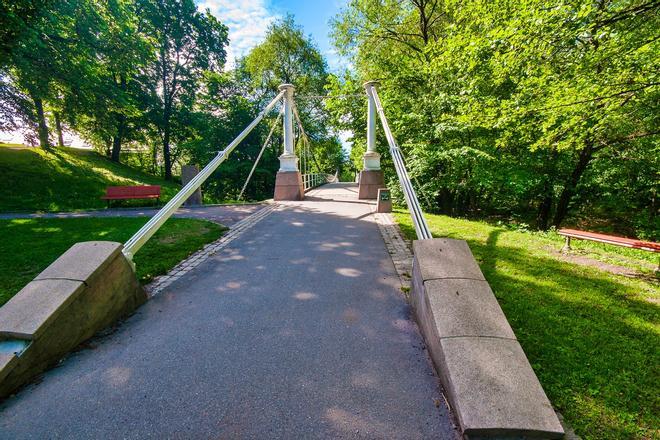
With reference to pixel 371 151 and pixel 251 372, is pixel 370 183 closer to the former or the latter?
pixel 371 151

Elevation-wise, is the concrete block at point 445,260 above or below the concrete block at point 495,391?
above

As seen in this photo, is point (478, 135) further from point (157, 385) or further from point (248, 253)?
point (157, 385)

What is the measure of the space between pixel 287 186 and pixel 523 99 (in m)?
7.84

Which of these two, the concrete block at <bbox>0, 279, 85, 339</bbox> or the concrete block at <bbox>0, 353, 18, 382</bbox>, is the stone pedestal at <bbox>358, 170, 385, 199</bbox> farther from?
the concrete block at <bbox>0, 353, 18, 382</bbox>

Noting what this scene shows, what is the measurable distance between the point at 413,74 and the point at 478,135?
138 inches

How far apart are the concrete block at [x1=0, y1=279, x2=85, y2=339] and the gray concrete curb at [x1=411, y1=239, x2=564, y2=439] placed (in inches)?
120

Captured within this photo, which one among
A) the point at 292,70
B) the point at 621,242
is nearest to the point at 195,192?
the point at 621,242

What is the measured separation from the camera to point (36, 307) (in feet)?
7.72

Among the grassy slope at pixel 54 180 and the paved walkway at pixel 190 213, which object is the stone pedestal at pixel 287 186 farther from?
the grassy slope at pixel 54 180

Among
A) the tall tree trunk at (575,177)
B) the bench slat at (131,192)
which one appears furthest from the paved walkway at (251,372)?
the tall tree trunk at (575,177)

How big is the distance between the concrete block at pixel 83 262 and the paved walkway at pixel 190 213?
429cm

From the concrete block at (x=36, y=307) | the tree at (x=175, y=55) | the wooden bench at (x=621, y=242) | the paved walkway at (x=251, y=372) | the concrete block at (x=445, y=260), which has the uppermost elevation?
the tree at (x=175, y=55)

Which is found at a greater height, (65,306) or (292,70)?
(292,70)

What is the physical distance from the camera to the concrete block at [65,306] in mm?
2160
